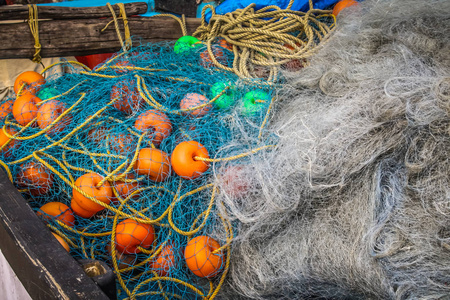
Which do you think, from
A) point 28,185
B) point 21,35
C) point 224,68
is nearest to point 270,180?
point 224,68

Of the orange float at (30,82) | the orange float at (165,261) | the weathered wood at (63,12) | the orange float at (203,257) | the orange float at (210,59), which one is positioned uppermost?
the weathered wood at (63,12)

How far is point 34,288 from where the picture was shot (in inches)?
59.6

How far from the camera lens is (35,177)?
2.29 meters

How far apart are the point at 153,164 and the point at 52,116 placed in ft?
2.71

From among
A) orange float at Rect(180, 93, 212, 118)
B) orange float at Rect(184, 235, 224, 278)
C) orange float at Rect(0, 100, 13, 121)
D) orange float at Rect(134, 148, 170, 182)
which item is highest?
orange float at Rect(180, 93, 212, 118)

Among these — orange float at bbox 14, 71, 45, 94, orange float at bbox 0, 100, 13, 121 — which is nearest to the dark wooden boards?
orange float at bbox 0, 100, 13, 121

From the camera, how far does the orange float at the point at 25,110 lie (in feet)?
8.30

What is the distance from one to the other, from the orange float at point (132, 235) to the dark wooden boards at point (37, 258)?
0.46 meters

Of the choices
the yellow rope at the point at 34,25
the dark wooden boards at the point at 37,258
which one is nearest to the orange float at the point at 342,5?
the yellow rope at the point at 34,25

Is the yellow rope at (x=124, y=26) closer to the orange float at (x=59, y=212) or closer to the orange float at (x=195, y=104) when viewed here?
the orange float at (x=195, y=104)

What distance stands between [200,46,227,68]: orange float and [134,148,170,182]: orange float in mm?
891

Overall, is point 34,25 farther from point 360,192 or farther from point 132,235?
point 360,192

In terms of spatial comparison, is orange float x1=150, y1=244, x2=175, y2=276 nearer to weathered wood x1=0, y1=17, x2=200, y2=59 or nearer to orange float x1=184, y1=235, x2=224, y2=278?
orange float x1=184, y1=235, x2=224, y2=278

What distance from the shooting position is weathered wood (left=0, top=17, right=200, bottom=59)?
2879 millimetres
